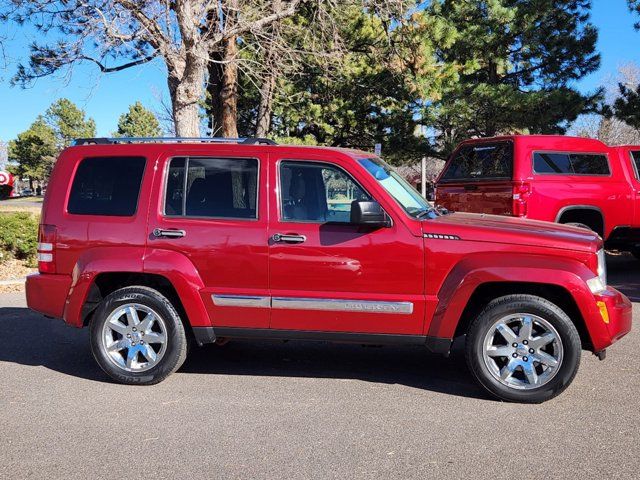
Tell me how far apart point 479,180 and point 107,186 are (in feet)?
18.9

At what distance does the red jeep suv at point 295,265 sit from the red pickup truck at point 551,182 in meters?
3.84

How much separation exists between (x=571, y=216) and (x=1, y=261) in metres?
9.83

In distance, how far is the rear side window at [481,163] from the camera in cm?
898

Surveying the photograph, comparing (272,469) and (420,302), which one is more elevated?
(420,302)

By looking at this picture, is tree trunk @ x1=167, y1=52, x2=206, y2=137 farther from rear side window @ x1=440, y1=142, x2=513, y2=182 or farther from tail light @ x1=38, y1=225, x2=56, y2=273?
tail light @ x1=38, y1=225, x2=56, y2=273

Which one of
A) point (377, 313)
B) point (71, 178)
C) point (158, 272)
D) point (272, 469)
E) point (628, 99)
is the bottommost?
point (272, 469)

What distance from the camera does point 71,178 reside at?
Answer: 5156 mm

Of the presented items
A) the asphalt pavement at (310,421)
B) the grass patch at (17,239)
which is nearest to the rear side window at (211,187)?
the asphalt pavement at (310,421)

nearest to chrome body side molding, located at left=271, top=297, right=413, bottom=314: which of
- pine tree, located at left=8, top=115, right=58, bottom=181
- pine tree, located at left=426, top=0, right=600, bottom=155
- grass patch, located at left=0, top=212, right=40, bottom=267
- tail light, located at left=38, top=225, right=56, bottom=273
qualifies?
tail light, located at left=38, top=225, right=56, bottom=273

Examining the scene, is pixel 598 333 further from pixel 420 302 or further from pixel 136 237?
pixel 136 237

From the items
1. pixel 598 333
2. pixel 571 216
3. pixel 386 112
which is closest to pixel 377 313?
pixel 598 333

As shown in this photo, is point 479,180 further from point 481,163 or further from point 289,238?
point 289,238

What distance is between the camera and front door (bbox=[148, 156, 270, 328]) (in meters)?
4.76

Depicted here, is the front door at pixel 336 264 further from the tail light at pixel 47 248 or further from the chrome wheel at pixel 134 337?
the tail light at pixel 47 248
